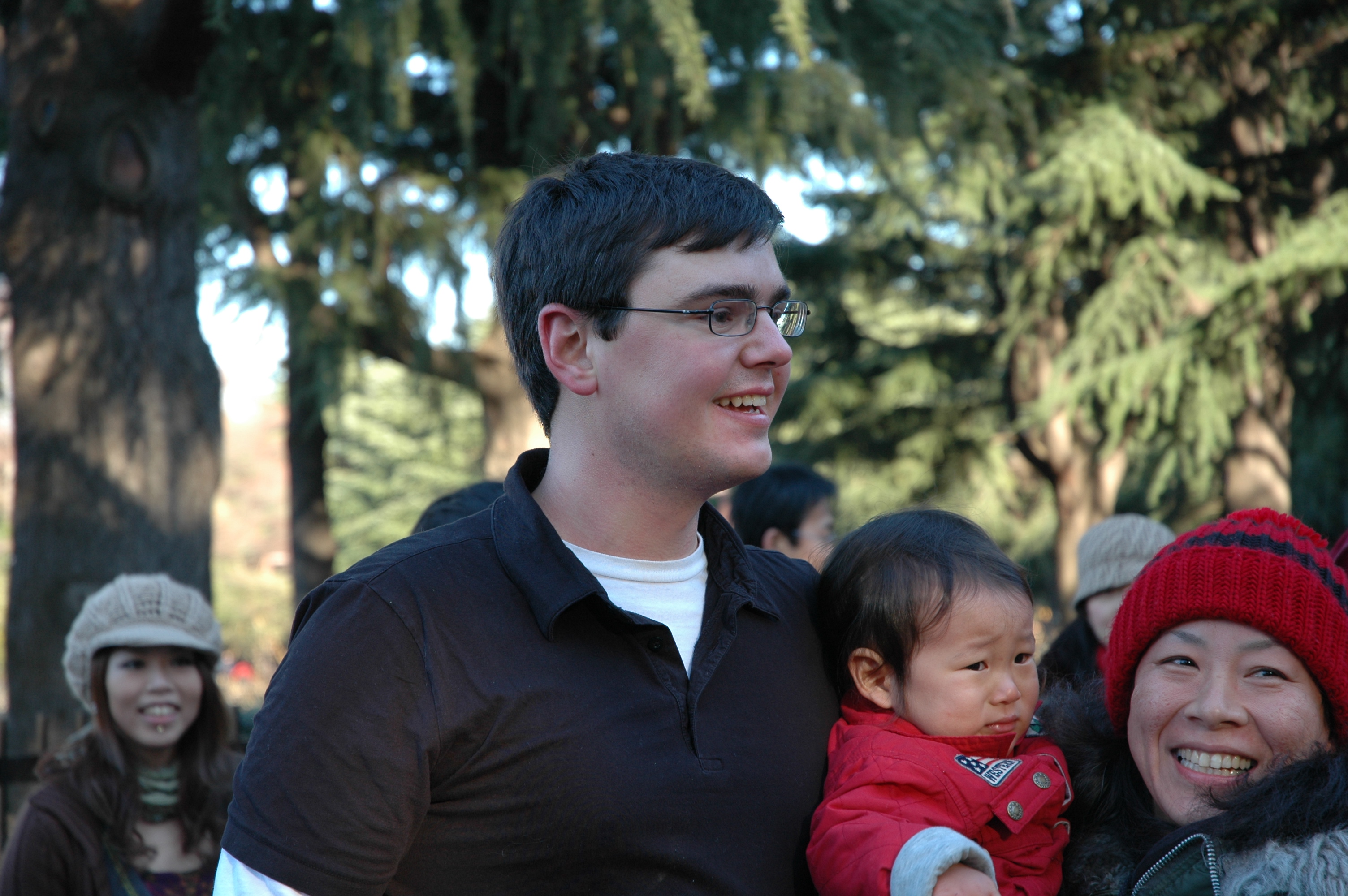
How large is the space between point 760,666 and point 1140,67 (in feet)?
32.2

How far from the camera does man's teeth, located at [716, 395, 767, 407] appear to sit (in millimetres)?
1997

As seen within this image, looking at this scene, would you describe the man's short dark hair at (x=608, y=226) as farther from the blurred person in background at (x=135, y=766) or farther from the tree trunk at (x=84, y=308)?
the tree trunk at (x=84, y=308)

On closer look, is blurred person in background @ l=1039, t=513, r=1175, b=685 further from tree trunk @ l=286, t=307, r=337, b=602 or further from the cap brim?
tree trunk @ l=286, t=307, r=337, b=602

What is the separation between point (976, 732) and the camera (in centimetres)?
225

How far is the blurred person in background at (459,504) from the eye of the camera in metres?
3.44

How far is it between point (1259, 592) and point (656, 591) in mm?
1045

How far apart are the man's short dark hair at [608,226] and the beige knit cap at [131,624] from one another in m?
2.14

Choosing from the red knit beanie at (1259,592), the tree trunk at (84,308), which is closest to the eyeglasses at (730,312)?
the red knit beanie at (1259,592)

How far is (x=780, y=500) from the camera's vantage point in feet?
16.2

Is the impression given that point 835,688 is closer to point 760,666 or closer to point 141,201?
point 760,666

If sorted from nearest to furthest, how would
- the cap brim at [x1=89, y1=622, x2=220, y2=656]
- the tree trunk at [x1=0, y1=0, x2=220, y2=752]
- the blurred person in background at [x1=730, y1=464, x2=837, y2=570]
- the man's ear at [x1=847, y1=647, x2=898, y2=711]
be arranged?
the man's ear at [x1=847, y1=647, x2=898, y2=711]
the cap brim at [x1=89, y1=622, x2=220, y2=656]
the tree trunk at [x1=0, y1=0, x2=220, y2=752]
the blurred person in background at [x1=730, y1=464, x2=837, y2=570]

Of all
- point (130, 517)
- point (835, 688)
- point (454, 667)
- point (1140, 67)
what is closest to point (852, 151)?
point (130, 517)

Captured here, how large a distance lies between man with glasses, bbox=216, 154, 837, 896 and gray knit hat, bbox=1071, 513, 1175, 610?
239 centimetres

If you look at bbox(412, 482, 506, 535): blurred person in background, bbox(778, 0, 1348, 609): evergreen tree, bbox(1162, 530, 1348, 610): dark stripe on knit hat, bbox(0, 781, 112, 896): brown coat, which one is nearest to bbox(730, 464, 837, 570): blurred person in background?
bbox(412, 482, 506, 535): blurred person in background
